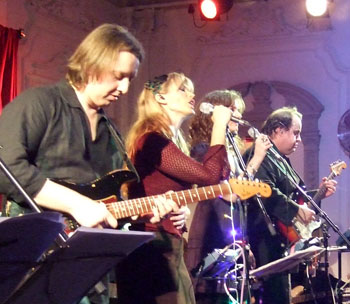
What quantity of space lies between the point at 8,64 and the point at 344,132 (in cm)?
416

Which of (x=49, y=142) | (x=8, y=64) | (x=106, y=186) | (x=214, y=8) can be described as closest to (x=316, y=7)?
(x=214, y=8)

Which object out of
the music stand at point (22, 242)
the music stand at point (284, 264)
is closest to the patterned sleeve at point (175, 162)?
the music stand at point (284, 264)

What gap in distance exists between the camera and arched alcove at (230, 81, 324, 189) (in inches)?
343

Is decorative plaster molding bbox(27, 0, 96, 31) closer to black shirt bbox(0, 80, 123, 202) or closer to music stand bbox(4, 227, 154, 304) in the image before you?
black shirt bbox(0, 80, 123, 202)

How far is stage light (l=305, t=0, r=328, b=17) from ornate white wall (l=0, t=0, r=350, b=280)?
0.40 metres

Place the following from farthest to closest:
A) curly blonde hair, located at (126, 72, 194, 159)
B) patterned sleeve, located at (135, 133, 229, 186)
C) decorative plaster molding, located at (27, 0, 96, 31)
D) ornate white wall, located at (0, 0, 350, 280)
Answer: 1. ornate white wall, located at (0, 0, 350, 280)
2. decorative plaster molding, located at (27, 0, 96, 31)
3. curly blonde hair, located at (126, 72, 194, 159)
4. patterned sleeve, located at (135, 133, 229, 186)

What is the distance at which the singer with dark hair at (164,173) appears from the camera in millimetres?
3383

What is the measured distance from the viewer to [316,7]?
845 centimetres

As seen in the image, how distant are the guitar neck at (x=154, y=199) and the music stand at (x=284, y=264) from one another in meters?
0.95

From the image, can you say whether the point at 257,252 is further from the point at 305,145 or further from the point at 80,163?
the point at 305,145

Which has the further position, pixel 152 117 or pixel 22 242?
pixel 152 117

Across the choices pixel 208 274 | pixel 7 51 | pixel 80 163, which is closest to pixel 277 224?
pixel 208 274

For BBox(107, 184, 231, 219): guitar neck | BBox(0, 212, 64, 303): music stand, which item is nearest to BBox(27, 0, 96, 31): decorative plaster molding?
BBox(107, 184, 231, 219): guitar neck

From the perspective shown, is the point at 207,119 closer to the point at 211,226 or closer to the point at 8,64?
the point at 211,226
